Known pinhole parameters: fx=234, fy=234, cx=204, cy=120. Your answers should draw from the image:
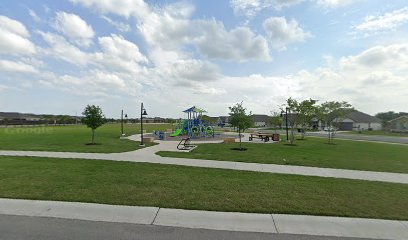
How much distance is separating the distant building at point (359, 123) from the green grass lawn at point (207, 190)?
61969 millimetres

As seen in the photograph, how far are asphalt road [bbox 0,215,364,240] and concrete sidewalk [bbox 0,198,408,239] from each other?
0.58 feet

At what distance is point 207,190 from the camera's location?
22.0ft

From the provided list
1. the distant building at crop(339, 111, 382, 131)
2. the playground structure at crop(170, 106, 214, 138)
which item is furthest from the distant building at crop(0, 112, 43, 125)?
the distant building at crop(339, 111, 382, 131)

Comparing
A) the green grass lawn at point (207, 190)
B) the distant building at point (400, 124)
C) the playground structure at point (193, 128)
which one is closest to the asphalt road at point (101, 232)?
the green grass lawn at point (207, 190)

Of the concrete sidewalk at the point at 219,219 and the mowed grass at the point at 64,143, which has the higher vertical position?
the mowed grass at the point at 64,143

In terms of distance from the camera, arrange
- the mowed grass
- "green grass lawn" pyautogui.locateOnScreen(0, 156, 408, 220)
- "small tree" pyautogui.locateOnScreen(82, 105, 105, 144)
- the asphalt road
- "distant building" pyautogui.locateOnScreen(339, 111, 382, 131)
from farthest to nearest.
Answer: "distant building" pyautogui.locateOnScreen(339, 111, 382, 131) < "small tree" pyautogui.locateOnScreen(82, 105, 105, 144) < the mowed grass < "green grass lawn" pyautogui.locateOnScreen(0, 156, 408, 220) < the asphalt road

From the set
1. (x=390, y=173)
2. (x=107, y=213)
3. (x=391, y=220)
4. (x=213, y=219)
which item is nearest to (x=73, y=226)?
(x=107, y=213)

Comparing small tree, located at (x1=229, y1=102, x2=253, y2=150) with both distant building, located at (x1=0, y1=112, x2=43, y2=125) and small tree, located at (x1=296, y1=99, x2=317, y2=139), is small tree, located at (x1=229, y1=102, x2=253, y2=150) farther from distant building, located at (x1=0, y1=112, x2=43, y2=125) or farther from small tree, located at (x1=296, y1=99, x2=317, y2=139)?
distant building, located at (x1=0, y1=112, x2=43, y2=125)

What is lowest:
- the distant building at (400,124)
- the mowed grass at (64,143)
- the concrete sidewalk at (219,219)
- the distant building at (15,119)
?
the concrete sidewalk at (219,219)

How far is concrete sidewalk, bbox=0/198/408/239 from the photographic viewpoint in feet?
14.6

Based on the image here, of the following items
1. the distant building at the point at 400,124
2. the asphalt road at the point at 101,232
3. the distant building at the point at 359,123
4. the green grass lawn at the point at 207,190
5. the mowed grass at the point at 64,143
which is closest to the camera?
the asphalt road at the point at 101,232

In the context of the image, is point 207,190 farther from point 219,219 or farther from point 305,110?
point 305,110

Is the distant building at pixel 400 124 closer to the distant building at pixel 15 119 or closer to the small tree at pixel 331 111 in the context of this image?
the small tree at pixel 331 111

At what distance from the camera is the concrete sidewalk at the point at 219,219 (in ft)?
14.6
